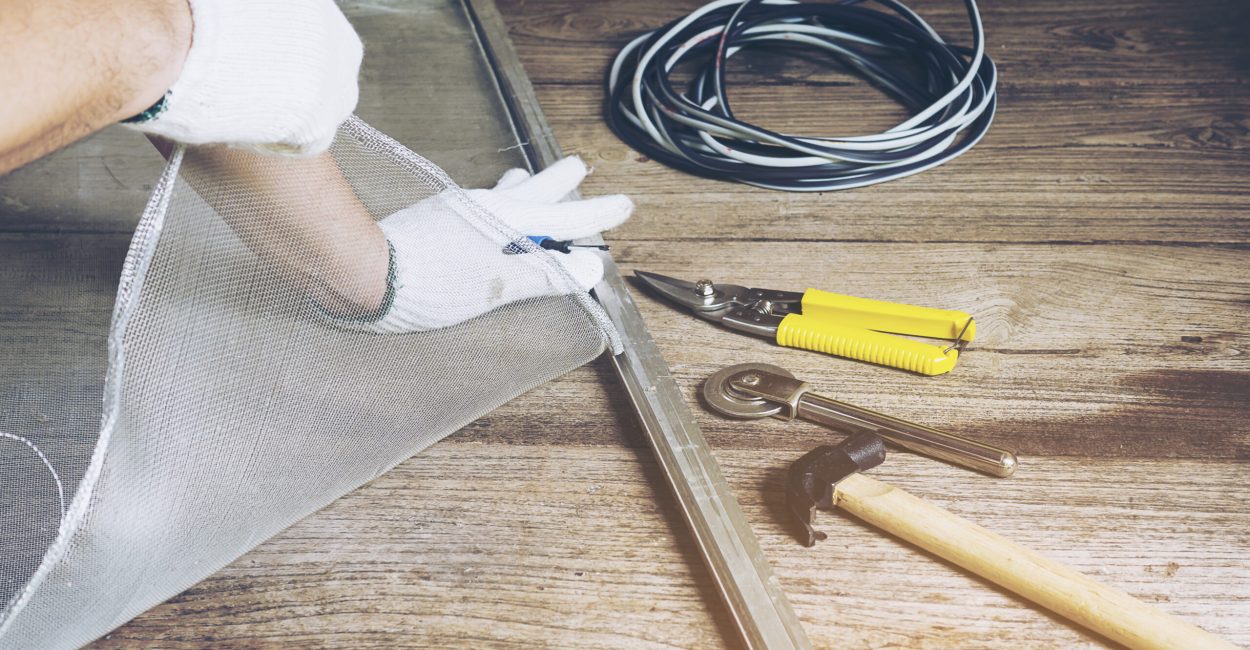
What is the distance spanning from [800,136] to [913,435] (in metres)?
0.50

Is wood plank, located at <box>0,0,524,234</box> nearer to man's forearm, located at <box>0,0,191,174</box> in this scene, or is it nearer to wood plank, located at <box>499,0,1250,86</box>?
wood plank, located at <box>499,0,1250,86</box>

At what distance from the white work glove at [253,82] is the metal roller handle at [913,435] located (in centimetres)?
45

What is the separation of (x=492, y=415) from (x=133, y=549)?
0.31 metres

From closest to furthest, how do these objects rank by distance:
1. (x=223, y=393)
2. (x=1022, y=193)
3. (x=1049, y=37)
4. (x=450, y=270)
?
(x=223, y=393) → (x=450, y=270) → (x=1022, y=193) → (x=1049, y=37)

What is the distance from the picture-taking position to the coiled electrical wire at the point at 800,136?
110 centimetres

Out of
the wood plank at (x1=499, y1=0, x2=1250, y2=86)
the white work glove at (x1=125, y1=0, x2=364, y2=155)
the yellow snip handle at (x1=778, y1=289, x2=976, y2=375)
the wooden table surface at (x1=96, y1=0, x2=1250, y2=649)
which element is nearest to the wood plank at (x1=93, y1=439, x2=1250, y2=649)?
the wooden table surface at (x1=96, y1=0, x2=1250, y2=649)

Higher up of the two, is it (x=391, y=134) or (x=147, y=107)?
(x=147, y=107)

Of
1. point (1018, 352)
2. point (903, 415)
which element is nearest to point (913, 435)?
point (903, 415)

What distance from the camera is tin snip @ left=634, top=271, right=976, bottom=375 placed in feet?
2.80

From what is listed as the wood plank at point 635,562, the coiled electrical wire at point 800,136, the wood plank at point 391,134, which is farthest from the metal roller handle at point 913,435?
the wood plank at point 391,134

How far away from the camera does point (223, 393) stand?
0.67m

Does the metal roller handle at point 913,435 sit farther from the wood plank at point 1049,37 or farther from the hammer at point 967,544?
the wood plank at point 1049,37

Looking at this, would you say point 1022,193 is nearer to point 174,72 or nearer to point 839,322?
point 839,322

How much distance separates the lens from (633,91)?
1188 mm
